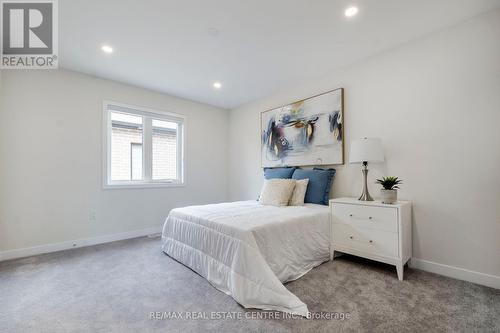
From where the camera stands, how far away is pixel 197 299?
1.74 metres

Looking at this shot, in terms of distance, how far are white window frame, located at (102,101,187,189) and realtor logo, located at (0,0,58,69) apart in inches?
32.5

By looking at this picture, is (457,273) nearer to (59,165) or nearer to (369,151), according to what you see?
(369,151)

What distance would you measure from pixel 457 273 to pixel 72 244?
4.38 metres

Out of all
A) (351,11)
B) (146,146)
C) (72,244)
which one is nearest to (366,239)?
(351,11)

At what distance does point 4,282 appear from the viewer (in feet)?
6.52

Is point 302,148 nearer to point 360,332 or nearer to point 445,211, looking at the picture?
point 445,211

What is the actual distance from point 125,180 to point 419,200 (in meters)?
3.93

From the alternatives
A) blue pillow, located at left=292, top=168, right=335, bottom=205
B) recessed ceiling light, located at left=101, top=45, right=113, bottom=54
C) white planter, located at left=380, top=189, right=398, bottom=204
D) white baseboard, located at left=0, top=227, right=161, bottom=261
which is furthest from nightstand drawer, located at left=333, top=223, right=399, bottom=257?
recessed ceiling light, located at left=101, top=45, right=113, bottom=54

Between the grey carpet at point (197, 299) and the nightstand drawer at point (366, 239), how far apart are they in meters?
0.23

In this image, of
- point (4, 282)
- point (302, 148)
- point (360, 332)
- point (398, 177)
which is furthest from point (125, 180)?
point (398, 177)

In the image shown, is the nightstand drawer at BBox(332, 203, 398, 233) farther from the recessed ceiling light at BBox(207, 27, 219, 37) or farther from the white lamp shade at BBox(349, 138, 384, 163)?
the recessed ceiling light at BBox(207, 27, 219, 37)

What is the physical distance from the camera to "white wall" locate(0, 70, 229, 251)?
2.59 meters

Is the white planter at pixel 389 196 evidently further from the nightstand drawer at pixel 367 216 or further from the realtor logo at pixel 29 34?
the realtor logo at pixel 29 34

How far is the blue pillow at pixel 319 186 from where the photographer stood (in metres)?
2.86
